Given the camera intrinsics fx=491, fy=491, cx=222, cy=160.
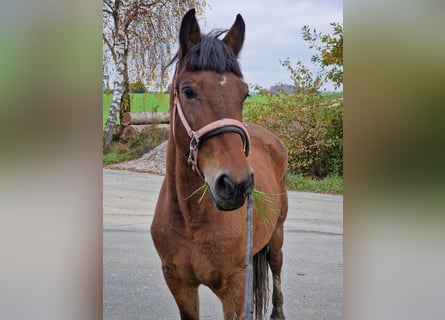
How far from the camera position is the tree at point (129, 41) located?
2492mm

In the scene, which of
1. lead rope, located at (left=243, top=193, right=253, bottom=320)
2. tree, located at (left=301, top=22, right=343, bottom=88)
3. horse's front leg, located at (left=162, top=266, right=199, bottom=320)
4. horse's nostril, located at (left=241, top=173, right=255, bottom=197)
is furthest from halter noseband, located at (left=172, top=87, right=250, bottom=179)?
tree, located at (left=301, top=22, right=343, bottom=88)

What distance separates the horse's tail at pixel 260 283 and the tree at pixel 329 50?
98cm

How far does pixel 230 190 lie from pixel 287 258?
3.05 feet

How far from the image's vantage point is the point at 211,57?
1.87 metres

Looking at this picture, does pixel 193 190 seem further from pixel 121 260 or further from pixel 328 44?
pixel 328 44

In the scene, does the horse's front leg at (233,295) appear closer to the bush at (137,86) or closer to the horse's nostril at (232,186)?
the horse's nostril at (232,186)

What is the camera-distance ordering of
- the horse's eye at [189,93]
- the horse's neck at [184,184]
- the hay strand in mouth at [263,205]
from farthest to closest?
the hay strand in mouth at [263,205] → the horse's neck at [184,184] → the horse's eye at [189,93]

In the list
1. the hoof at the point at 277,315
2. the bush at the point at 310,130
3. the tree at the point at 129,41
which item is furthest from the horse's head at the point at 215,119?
the hoof at the point at 277,315

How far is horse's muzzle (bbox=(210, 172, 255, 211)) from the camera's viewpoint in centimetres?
177

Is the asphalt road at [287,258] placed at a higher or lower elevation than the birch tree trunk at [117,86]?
lower

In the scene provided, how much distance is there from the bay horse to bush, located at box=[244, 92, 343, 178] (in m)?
0.31
